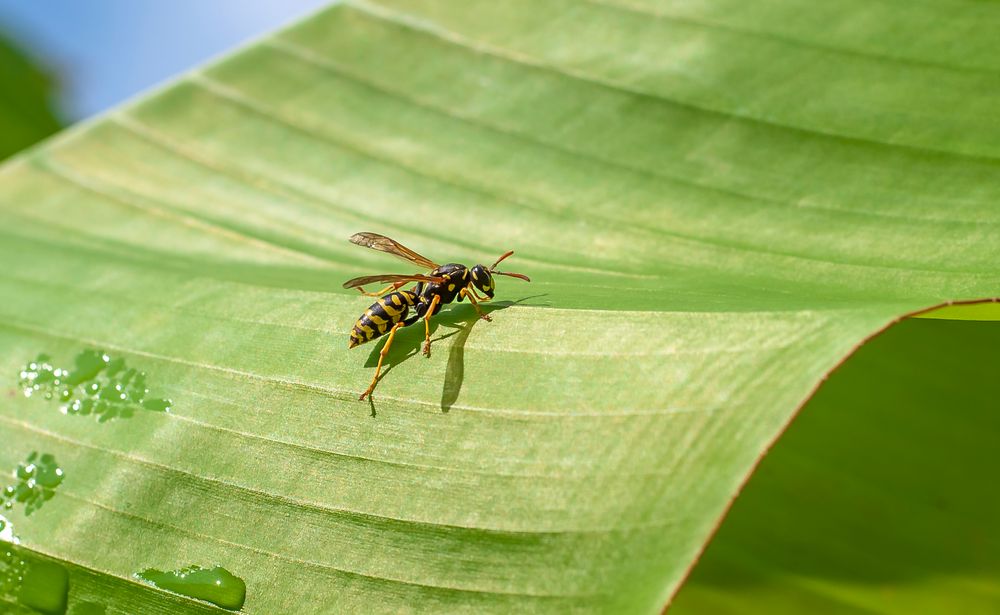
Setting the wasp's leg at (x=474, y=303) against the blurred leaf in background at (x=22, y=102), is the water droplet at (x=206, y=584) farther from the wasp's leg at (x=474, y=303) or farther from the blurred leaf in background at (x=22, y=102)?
the blurred leaf in background at (x=22, y=102)

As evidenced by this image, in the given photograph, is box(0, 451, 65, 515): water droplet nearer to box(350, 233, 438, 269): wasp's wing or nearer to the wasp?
the wasp

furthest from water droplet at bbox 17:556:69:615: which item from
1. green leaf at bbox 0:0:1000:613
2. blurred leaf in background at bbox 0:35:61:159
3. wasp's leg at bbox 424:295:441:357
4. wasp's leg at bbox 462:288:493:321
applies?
blurred leaf in background at bbox 0:35:61:159

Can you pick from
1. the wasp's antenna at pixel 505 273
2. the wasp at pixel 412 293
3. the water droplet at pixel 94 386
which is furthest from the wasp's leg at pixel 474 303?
the water droplet at pixel 94 386

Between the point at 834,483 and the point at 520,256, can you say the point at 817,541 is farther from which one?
the point at 520,256

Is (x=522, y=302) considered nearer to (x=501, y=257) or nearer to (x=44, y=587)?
(x=501, y=257)

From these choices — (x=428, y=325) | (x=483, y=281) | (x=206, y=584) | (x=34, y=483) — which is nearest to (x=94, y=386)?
(x=34, y=483)

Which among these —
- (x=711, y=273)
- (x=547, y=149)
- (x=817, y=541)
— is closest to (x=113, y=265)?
(x=547, y=149)
